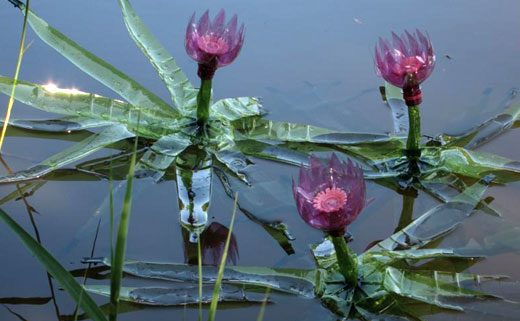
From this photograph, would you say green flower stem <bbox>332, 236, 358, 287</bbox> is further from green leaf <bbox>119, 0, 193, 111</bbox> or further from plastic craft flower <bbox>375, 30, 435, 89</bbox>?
green leaf <bbox>119, 0, 193, 111</bbox>

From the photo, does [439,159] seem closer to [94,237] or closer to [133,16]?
[94,237]

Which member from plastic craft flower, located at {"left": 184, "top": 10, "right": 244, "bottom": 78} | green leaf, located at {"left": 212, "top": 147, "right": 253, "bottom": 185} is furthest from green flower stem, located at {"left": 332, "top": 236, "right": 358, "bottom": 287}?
plastic craft flower, located at {"left": 184, "top": 10, "right": 244, "bottom": 78}

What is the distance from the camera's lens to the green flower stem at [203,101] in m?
1.53

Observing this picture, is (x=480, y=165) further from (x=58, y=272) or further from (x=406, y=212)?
(x=58, y=272)

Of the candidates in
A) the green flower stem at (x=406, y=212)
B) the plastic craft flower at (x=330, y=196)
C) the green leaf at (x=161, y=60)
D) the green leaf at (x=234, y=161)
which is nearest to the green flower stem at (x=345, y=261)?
the plastic craft flower at (x=330, y=196)

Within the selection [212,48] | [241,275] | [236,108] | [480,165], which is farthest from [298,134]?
[241,275]

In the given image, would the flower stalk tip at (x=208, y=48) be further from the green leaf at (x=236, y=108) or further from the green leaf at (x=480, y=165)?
the green leaf at (x=480, y=165)

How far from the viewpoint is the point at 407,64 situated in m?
1.44

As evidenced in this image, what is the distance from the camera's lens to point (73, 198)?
143 centimetres

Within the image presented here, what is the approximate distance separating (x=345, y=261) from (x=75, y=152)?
0.62 meters

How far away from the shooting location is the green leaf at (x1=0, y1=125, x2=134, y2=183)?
1.45m

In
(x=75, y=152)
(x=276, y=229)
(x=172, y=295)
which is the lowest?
(x=172, y=295)

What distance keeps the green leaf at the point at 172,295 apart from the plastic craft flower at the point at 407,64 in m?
0.52

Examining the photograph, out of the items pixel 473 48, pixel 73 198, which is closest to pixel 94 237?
pixel 73 198
